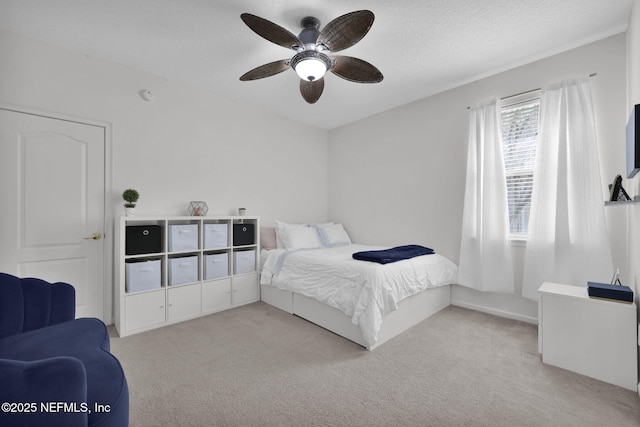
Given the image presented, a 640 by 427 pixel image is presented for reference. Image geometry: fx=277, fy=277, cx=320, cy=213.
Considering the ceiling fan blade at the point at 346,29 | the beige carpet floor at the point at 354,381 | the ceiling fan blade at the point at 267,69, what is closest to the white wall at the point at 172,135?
the ceiling fan blade at the point at 267,69

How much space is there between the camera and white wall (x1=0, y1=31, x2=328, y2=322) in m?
2.45

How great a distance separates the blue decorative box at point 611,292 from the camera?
1819mm

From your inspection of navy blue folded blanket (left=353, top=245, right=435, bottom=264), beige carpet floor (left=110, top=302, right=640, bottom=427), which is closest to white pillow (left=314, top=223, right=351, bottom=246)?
navy blue folded blanket (left=353, top=245, right=435, bottom=264)

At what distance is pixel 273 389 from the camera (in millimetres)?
1765

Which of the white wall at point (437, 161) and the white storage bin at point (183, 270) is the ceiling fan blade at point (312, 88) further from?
the white storage bin at point (183, 270)

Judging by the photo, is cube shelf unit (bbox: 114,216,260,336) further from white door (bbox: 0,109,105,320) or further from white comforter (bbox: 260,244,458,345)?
white comforter (bbox: 260,244,458,345)

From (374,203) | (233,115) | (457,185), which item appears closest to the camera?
(457,185)

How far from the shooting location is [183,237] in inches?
116

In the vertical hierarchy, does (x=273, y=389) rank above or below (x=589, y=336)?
below

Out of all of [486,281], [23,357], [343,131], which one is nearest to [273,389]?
[23,357]

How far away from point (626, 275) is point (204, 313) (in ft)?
12.9

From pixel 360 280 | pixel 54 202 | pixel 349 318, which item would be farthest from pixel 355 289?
pixel 54 202

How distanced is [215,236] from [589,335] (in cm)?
335

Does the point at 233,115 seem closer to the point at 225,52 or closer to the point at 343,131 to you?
the point at 225,52
